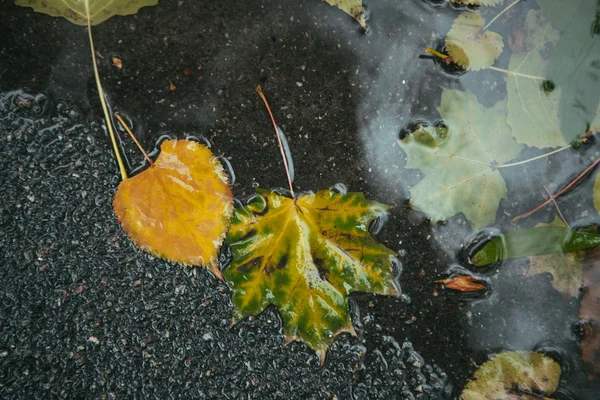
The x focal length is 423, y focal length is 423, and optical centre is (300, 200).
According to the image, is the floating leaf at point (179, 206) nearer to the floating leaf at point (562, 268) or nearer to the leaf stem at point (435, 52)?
the leaf stem at point (435, 52)

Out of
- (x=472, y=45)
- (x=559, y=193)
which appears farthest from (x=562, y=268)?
(x=472, y=45)

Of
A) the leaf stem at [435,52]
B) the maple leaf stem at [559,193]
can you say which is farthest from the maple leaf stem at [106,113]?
the maple leaf stem at [559,193]

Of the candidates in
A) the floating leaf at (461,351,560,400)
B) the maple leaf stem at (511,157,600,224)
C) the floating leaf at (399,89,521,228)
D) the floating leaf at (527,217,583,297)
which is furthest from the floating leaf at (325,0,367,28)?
the floating leaf at (461,351,560,400)

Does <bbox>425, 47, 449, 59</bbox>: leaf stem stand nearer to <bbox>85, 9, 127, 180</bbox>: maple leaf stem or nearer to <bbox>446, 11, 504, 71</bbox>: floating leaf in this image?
<bbox>446, 11, 504, 71</bbox>: floating leaf

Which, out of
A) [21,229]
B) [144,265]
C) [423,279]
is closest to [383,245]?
[423,279]

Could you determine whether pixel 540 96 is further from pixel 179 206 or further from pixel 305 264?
pixel 179 206

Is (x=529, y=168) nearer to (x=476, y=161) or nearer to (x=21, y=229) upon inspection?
(x=476, y=161)
